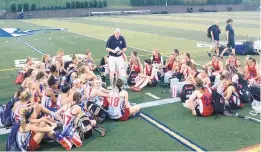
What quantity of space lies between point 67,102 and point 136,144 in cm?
181

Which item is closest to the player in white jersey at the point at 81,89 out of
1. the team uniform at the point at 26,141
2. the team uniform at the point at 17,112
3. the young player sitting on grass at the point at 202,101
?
the team uniform at the point at 17,112

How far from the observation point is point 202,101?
8672mm

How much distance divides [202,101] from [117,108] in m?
2.12

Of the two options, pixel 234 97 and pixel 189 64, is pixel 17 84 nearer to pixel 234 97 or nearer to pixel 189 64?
pixel 189 64

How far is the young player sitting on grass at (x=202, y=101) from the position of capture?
28.3 ft

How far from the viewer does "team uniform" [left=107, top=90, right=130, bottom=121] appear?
8.41 m

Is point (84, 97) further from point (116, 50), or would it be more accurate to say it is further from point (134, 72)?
point (134, 72)

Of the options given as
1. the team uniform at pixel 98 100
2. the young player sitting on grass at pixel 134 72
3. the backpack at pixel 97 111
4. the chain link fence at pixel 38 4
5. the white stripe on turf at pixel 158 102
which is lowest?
the white stripe on turf at pixel 158 102

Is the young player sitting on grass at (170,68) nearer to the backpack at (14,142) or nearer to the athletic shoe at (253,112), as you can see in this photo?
the athletic shoe at (253,112)

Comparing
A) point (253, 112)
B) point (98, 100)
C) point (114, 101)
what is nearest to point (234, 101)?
point (253, 112)

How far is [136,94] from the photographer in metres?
11.2

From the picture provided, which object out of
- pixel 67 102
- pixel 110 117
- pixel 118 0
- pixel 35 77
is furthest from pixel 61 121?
pixel 118 0

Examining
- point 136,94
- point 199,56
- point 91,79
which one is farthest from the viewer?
point 199,56

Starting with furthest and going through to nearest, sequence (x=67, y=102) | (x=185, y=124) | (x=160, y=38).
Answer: (x=160, y=38) < (x=185, y=124) < (x=67, y=102)
